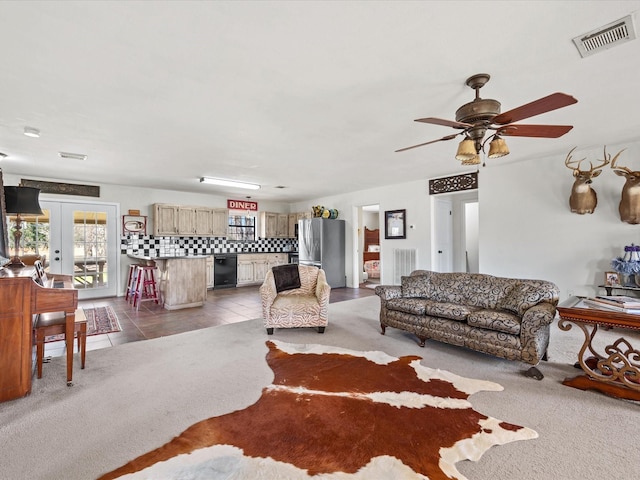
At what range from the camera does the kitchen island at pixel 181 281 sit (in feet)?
17.1

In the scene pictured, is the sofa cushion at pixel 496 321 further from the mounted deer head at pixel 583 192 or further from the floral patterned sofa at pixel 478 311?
the mounted deer head at pixel 583 192

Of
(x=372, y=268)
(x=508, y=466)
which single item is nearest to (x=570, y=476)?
(x=508, y=466)

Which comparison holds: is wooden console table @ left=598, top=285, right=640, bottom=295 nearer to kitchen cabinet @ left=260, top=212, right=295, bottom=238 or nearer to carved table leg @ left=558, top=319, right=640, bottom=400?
carved table leg @ left=558, top=319, right=640, bottom=400

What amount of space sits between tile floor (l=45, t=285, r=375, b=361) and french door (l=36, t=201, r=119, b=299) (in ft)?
1.75

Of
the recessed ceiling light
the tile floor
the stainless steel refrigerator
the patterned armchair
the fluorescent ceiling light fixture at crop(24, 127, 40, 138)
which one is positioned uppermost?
the recessed ceiling light

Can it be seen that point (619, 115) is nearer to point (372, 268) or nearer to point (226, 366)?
point (226, 366)

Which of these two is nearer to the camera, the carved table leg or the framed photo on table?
the carved table leg

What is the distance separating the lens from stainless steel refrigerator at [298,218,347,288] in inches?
300

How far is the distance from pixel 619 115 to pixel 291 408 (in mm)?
4316

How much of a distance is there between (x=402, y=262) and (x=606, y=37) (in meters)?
5.16

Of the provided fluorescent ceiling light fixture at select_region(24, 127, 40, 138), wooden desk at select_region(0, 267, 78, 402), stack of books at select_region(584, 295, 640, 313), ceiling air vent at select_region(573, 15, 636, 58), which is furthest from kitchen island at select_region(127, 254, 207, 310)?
ceiling air vent at select_region(573, 15, 636, 58)

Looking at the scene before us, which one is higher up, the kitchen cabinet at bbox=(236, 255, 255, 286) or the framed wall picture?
the framed wall picture

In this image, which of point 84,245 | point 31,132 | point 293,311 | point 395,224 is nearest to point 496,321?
point 293,311

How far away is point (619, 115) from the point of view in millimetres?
Result: 3168
